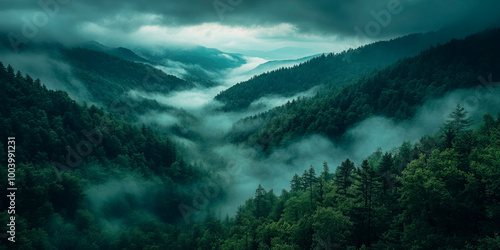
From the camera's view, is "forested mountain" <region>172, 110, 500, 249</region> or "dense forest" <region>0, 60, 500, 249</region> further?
"dense forest" <region>0, 60, 500, 249</region>

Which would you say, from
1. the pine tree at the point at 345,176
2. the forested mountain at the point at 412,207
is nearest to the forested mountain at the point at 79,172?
the forested mountain at the point at 412,207

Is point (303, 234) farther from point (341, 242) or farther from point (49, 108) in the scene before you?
point (49, 108)

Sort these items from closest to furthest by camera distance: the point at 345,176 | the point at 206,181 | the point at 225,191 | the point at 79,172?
the point at 345,176 → the point at 79,172 → the point at 206,181 → the point at 225,191

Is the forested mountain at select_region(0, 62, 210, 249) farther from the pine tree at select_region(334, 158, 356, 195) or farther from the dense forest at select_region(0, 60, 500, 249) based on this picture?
the pine tree at select_region(334, 158, 356, 195)

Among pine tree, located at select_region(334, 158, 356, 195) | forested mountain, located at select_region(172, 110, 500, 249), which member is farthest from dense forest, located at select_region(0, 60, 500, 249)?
pine tree, located at select_region(334, 158, 356, 195)

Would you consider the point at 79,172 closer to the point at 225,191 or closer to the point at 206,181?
the point at 206,181

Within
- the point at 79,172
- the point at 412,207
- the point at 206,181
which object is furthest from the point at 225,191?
the point at 412,207
